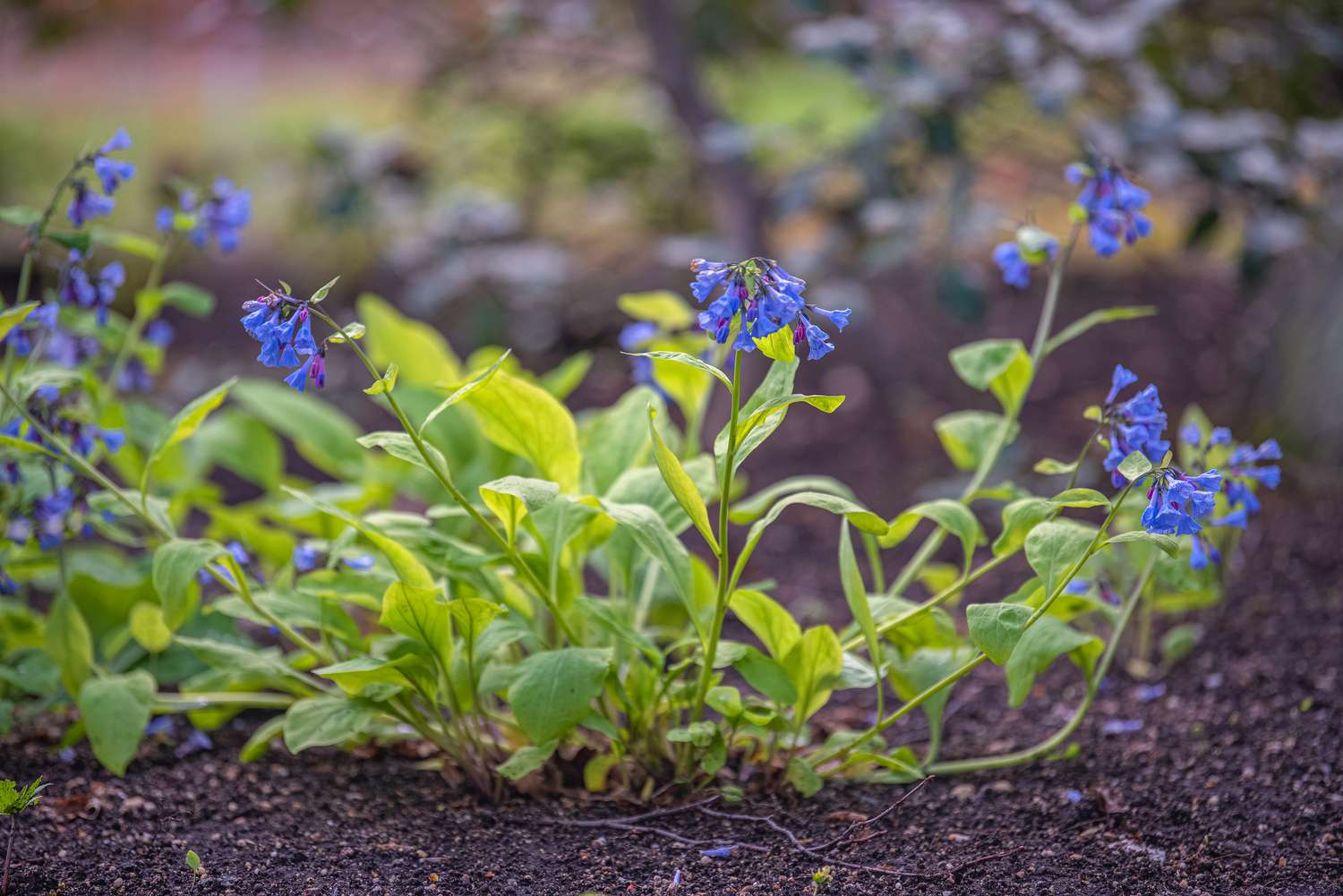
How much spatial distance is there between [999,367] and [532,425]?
1.94ft

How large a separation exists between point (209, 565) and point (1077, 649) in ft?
3.60

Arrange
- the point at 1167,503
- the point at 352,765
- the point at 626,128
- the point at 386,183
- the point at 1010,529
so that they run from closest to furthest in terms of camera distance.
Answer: the point at 1167,503 < the point at 1010,529 < the point at 352,765 < the point at 386,183 < the point at 626,128

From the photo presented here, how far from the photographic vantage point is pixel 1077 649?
145 centimetres

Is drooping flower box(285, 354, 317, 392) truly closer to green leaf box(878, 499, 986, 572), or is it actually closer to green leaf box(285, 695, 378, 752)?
green leaf box(285, 695, 378, 752)

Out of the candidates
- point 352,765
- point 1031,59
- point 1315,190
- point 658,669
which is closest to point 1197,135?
point 1031,59

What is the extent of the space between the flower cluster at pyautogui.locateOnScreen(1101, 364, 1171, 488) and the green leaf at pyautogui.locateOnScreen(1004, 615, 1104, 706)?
207 millimetres

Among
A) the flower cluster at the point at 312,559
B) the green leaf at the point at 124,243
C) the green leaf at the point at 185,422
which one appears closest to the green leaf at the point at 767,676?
the flower cluster at the point at 312,559

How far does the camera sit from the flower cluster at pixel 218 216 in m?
1.60

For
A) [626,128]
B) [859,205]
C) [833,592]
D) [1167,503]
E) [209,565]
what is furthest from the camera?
[626,128]

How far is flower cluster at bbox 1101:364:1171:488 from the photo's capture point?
124 cm

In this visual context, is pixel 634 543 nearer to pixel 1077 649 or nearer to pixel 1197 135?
pixel 1077 649

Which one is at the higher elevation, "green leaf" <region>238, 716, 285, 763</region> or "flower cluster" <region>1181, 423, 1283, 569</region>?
"flower cluster" <region>1181, 423, 1283, 569</region>

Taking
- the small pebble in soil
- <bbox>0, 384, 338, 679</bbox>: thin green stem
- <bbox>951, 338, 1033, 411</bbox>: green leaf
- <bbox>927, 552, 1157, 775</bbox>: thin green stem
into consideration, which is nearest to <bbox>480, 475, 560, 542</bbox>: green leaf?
<bbox>0, 384, 338, 679</bbox>: thin green stem

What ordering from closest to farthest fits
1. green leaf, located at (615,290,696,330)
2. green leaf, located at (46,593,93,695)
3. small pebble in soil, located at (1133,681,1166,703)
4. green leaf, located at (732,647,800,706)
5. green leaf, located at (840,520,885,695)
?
1. green leaf, located at (840,520,885,695)
2. green leaf, located at (732,647,800,706)
3. green leaf, located at (46,593,93,695)
4. green leaf, located at (615,290,696,330)
5. small pebble in soil, located at (1133,681,1166,703)
